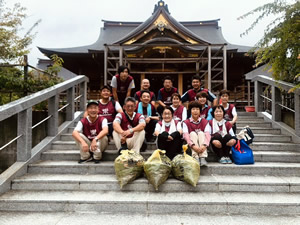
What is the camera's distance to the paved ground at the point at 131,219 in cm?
262

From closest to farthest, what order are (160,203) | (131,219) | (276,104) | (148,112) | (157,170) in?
1. (131,219)
2. (160,203)
3. (157,170)
4. (148,112)
5. (276,104)

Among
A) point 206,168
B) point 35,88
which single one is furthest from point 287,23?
point 35,88

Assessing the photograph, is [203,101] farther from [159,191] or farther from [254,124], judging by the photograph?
[159,191]

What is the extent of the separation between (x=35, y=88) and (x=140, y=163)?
12.5 feet

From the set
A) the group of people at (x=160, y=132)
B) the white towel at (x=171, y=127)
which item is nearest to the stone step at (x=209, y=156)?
the group of people at (x=160, y=132)

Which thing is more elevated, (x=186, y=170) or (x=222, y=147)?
(x=222, y=147)

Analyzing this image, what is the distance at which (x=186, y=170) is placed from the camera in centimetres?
319

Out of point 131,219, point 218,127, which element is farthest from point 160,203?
point 218,127

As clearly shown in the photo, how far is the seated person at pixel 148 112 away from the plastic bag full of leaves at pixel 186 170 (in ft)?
3.84

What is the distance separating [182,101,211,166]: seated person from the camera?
141 inches

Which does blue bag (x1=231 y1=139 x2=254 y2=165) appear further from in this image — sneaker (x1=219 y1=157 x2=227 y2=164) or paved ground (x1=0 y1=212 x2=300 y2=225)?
paved ground (x1=0 y1=212 x2=300 y2=225)

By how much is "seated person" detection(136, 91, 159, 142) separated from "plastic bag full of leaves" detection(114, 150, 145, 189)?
3.61 feet

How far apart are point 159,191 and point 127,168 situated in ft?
1.84

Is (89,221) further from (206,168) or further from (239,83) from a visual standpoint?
(239,83)
